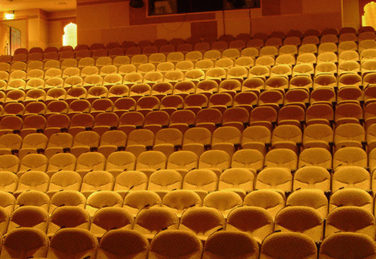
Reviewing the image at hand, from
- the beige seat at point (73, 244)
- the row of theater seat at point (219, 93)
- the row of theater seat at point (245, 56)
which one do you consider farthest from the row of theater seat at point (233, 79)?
the beige seat at point (73, 244)

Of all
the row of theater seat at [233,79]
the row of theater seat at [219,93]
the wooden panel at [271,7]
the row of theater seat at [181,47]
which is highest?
the wooden panel at [271,7]

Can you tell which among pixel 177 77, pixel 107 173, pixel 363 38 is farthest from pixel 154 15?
pixel 107 173

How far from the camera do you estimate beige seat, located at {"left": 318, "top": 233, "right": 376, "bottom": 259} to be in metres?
2.37

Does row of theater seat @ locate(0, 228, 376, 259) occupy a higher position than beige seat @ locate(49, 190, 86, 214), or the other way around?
beige seat @ locate(49, 190, 86, 214)

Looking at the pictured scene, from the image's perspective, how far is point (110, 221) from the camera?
315 centimetres

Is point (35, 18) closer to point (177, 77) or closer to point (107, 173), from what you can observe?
point (177, 77)

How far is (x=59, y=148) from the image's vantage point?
466cm

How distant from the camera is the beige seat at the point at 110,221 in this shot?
3133 millimetres

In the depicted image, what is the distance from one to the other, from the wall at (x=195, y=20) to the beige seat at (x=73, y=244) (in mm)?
5666

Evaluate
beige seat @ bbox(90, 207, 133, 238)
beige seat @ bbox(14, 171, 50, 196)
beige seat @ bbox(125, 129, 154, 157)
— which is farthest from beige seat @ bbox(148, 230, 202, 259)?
beige seat @ bbox(125, 129, 154, 157)

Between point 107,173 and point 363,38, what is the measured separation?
4049 mm

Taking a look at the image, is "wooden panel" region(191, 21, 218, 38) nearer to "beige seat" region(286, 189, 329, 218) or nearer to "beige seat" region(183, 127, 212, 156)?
"beige seat" region(183, 127, 212, 156)

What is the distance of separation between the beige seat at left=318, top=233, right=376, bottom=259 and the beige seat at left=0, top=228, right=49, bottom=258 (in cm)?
144

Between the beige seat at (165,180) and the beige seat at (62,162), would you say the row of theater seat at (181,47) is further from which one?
the beige seat at (165,180)
